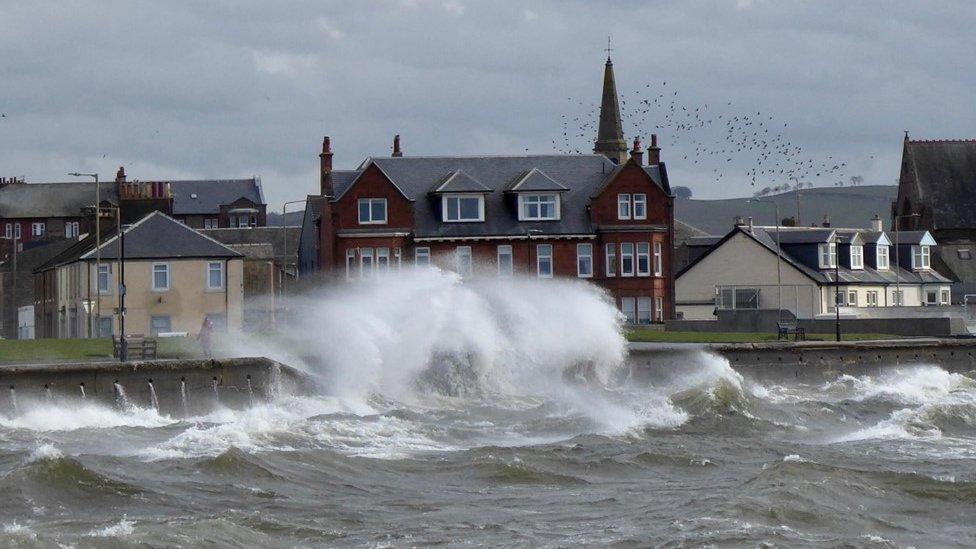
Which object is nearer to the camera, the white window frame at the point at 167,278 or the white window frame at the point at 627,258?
the white window frame at the point at 167,278

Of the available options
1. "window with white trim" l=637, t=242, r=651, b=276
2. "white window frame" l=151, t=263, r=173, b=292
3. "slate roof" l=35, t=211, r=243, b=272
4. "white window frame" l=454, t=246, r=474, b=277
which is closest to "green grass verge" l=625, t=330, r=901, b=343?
"window with white trim" l=637, t=242, r=651, b=276

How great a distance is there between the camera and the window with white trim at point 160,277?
6712 cm

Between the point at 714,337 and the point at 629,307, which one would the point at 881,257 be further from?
the point at 714,337

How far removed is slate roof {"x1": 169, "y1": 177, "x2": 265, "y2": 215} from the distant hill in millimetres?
40908

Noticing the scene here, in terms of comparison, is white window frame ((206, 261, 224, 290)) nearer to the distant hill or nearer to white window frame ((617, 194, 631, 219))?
white window frame ((617, 194, 631, 219))

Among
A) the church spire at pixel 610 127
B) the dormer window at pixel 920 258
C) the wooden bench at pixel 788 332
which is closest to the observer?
the wooden bench at pixel 788 332

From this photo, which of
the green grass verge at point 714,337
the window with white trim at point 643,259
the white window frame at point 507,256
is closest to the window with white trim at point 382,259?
the white window frame at point 507,256

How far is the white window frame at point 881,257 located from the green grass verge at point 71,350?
44696 mm

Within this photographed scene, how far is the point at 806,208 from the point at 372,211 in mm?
113262

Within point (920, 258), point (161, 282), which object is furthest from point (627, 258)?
point (920, 258)

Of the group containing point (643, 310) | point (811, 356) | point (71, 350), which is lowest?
point (811, 356)

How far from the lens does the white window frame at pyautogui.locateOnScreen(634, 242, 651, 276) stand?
71875mm

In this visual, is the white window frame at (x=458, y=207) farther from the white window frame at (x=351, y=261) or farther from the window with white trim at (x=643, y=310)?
the window with white trim at (x=643, y=310)

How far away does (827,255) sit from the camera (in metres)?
82.8
